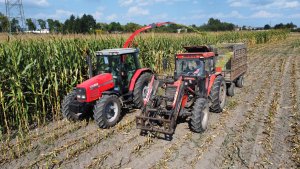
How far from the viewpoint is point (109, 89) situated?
23.3ft

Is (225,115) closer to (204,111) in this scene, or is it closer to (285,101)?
(204,111)

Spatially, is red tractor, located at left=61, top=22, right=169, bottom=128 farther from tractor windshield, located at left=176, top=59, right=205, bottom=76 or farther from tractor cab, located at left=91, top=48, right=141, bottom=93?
tractor windshield, located at left=176, top=59, right=205, bottom=76

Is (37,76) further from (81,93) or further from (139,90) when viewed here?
(139,90)

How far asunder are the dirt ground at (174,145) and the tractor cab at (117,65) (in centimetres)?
103

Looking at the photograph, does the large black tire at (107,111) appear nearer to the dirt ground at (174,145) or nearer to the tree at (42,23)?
the dirt ground at (174,145)

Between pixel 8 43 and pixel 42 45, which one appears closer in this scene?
pixel 8 43

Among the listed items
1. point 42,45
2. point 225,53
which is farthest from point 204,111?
point 42,45

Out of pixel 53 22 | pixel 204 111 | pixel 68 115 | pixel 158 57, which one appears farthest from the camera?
pixel 158 57

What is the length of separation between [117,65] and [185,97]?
2.11 meters

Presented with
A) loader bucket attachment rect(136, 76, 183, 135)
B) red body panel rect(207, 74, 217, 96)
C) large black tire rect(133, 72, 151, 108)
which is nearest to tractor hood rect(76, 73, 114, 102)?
large black tire rect(133, 72, 151, 108)

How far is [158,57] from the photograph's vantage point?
535 inches

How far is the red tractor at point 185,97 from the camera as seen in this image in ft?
19.1

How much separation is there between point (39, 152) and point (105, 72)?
9.10ft

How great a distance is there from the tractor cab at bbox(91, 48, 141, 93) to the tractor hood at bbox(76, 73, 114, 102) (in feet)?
0.65
